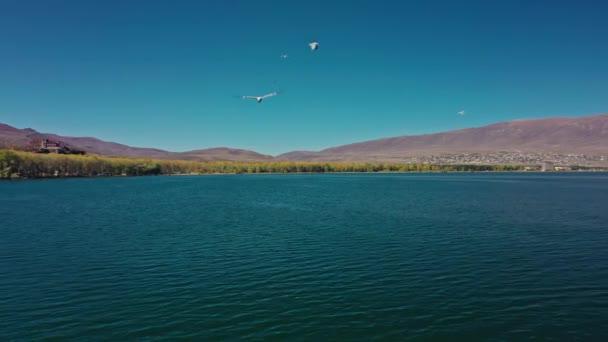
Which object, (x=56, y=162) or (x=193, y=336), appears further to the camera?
(x=56, y=162)

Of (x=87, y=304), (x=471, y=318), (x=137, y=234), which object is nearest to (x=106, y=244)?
(x=137, y=234)

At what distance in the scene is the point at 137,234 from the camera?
38875 mm

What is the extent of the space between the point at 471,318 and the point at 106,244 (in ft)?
96.0

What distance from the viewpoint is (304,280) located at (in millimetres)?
24266

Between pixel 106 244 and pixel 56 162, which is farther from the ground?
pixel 56 162

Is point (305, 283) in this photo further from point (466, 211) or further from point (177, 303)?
point (466, 211)

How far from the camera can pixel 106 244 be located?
34.2 metres

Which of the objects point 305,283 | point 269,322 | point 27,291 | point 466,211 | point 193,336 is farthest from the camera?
point 466,211

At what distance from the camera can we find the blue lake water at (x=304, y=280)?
17422 millimetres

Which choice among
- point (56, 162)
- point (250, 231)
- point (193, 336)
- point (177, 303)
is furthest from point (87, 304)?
point (56, 162)

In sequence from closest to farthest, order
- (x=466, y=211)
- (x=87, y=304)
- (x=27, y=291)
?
(x=87, y=304), (x=27, y=291), (x=466, y=211)

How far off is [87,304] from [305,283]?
37.9 ft

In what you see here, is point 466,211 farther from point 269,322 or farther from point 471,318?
point 269,322

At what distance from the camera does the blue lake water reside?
17422 millimetres
